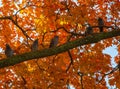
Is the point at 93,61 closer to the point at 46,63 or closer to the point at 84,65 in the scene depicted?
the point at 84,65

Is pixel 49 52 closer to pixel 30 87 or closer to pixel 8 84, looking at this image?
pixel 30 87

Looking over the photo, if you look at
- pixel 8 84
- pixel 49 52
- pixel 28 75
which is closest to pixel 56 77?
pixel 28 75

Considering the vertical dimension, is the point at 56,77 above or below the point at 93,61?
below

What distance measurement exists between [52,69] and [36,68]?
0.83 meters

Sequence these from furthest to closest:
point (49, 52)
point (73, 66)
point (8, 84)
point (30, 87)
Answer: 1. point (8, 84)
2. point (30, 87)
3. point (73, 66)
4. point (49, 52)

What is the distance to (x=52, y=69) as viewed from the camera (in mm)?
15117

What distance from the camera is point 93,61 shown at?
1588cm

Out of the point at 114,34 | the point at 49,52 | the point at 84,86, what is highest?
the point at 84,86

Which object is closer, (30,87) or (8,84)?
(30,87)

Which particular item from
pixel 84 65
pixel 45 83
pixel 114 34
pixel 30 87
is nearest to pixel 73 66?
pixel 84 65

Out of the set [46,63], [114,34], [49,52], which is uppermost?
[46,63]

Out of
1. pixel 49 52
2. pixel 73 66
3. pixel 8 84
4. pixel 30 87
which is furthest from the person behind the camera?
pixel 8 84

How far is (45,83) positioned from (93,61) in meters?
2.83

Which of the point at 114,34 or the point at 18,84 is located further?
the point at 18,84
